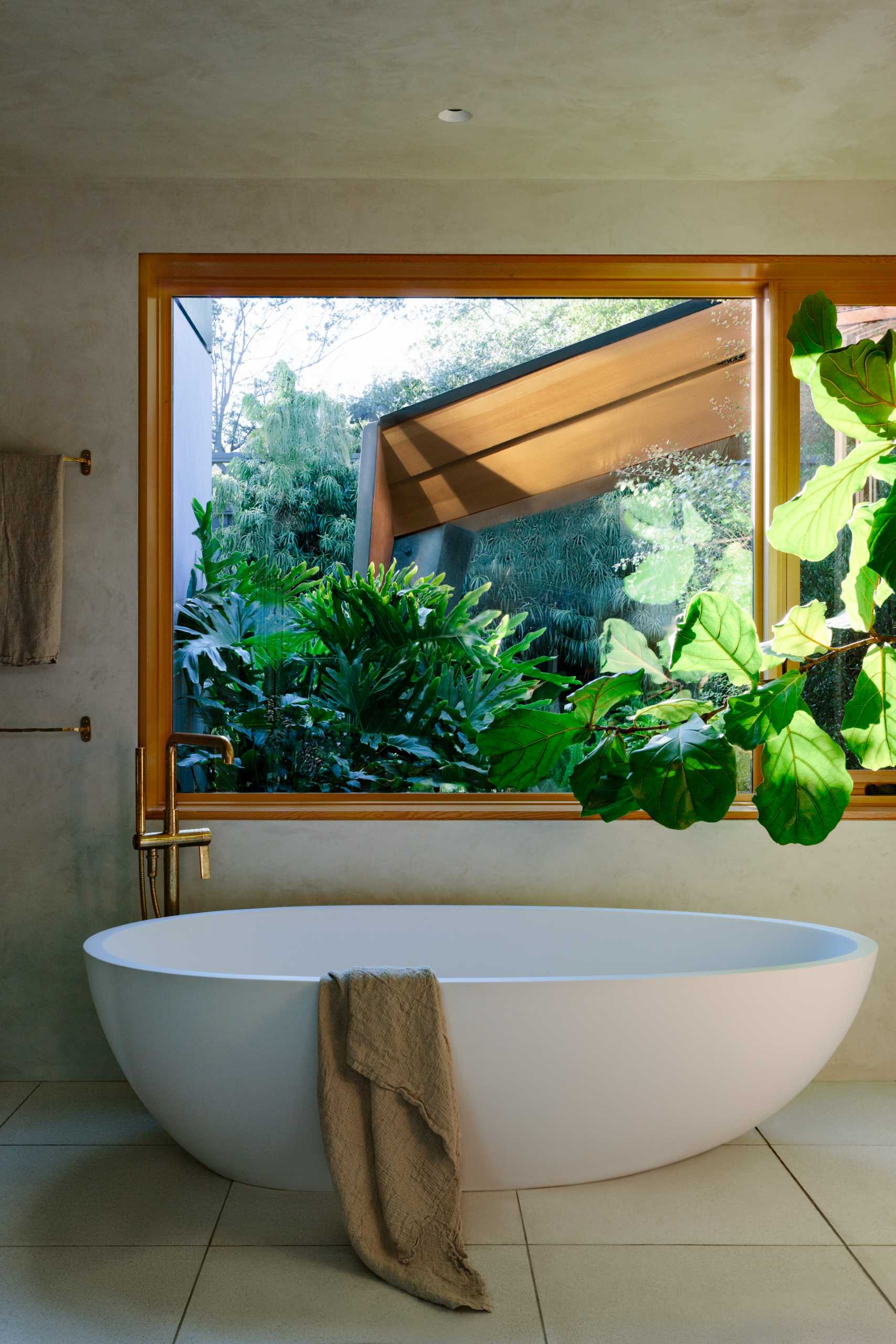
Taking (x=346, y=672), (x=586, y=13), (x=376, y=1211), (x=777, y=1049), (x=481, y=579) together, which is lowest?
(x=376, y=1211)

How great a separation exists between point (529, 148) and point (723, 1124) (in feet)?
8.01

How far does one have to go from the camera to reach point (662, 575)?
3090mm

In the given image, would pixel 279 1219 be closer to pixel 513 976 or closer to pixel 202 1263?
pixel 202 1263

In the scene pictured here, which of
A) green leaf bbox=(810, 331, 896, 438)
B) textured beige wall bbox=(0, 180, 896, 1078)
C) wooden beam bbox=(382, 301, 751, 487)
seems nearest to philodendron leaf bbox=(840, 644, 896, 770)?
green leaf bbox=(810, 331, 896, 438)

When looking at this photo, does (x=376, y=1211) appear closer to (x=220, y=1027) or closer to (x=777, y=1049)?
(x=220, y=1027)

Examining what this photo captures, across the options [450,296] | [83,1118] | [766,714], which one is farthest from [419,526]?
[83,1118]

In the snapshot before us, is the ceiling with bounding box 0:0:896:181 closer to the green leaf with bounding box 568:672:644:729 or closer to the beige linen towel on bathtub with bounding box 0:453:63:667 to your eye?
the beige linen towel on bathtub with bounding box 0:453:63:667

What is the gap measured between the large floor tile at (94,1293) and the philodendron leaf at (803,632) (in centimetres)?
181

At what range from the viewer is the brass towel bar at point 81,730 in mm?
2875

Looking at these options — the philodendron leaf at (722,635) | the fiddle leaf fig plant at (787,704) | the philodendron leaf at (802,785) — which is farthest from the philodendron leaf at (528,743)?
the philodendron leaf at (802,785)

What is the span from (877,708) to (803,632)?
0.80ft

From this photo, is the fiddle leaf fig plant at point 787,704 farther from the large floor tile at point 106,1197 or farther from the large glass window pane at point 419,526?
the large floor tile at point 106,1197

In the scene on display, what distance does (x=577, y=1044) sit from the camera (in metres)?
2.10

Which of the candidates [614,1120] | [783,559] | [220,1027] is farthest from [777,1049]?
[783,559]
